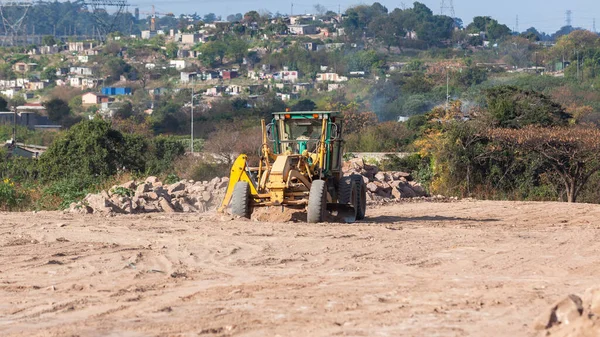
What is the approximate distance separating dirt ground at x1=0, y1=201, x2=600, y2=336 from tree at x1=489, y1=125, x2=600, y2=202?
1466 centimetres

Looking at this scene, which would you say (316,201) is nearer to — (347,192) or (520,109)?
(347,192)

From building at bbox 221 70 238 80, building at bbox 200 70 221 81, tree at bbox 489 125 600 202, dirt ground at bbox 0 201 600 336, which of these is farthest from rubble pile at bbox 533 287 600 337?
building at bbox 200 70 221 81

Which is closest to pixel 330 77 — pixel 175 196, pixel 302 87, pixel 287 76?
pixel 302 87

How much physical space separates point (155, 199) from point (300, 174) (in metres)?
5.12

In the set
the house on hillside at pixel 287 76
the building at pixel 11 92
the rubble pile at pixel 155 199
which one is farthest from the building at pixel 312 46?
the rubble pile at pixel 155 199

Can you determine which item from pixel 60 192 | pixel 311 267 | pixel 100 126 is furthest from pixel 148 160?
pixel 311 267

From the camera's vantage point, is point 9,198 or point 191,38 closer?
point 9,198

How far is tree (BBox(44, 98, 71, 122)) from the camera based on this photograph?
8144 cm

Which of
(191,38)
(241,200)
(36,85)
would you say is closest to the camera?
(241,200)

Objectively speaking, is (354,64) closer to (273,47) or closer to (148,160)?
(273,47)

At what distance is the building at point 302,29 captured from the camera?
6112 inches

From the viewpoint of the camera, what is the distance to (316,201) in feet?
54.3

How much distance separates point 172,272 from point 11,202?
11.7 metres

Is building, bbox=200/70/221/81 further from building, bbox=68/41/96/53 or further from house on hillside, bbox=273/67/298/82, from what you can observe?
building, bbox=68/41/96/53
